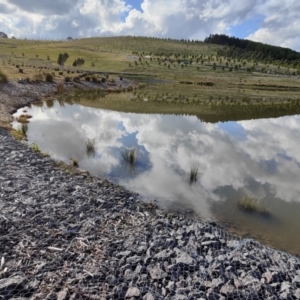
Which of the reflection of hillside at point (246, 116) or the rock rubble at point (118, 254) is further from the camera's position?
the reflection of hillside at point (246, 116)

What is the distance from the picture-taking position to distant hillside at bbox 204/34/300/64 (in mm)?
133250

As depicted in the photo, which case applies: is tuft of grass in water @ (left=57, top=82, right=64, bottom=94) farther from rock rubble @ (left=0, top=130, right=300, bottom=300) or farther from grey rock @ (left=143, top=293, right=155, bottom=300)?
grey rock @ (left=143, top=293, right=155, bottom=300)

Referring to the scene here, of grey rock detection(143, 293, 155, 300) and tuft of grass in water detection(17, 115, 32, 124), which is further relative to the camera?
tuft of grass in water detection(17, 115, 32, 124)

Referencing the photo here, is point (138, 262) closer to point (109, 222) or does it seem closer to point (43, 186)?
point (109, 222)

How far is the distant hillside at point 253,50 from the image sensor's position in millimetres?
133250

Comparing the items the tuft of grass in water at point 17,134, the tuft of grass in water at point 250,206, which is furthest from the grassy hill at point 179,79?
the tuft of grass in water at point 250,206

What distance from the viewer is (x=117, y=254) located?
5.88 m

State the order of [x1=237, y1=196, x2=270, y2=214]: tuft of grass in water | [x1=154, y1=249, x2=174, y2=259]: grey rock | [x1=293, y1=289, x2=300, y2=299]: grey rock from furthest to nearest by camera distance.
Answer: [x1=237, y1=196, x2=270, y2=214]: tuft of grass in water, [x1=154, y1=249, x2=174, y2=259]: grey rock, [x1=293, y1=289, x2=300, y2=299]: grey rock

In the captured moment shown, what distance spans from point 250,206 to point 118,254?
4.79 metres

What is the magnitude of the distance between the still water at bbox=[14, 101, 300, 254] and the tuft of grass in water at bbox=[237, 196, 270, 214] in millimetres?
168

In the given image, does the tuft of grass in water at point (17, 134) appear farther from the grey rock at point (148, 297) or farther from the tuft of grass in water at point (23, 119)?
the grey rock at point (148, 297)

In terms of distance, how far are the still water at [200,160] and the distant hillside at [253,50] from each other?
385ft

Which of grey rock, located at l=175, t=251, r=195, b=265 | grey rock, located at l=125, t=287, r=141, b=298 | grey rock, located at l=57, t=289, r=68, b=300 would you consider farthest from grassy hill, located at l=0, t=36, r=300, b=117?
grey rock, located at l=57, t=289, r=68, b=300

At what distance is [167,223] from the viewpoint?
7.52 meters
